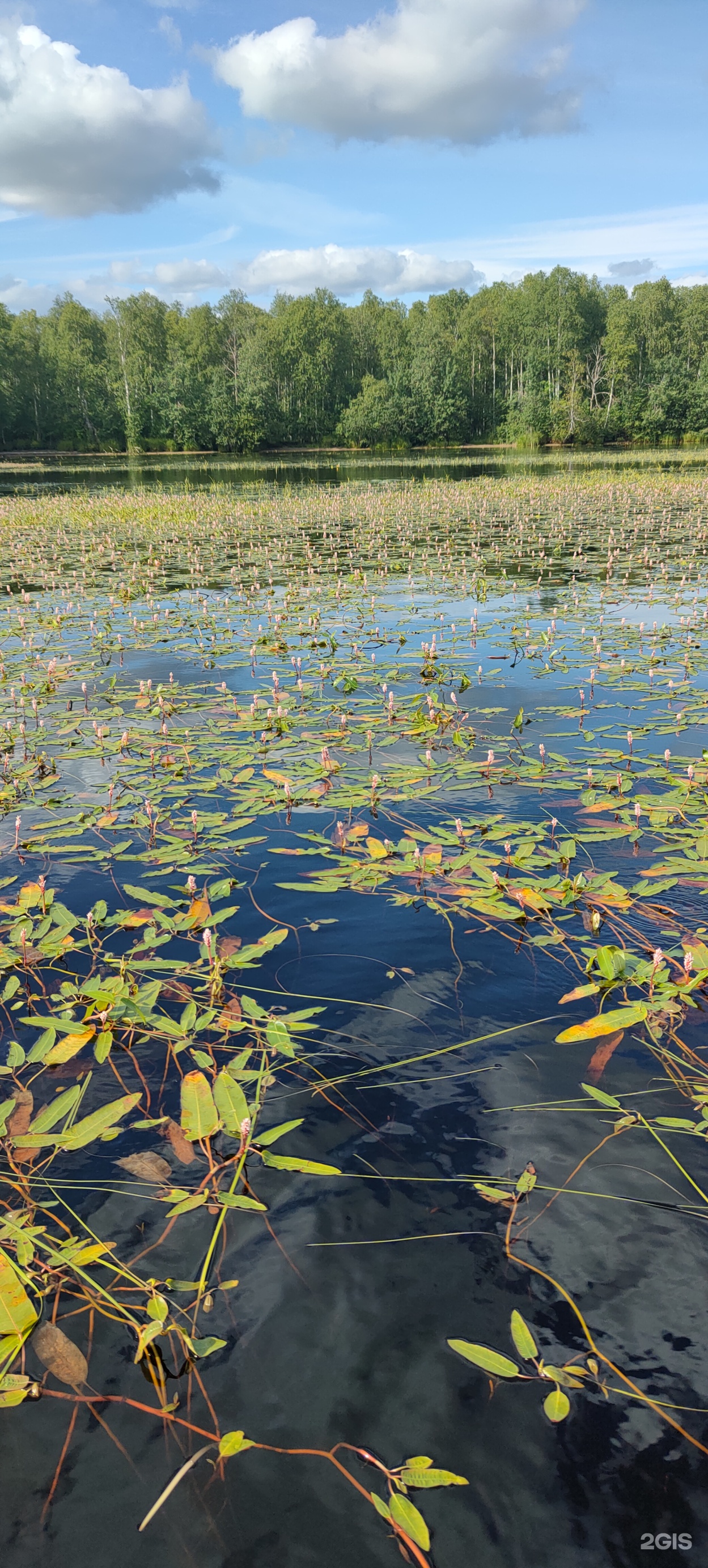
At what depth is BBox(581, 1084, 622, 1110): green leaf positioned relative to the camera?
9.32 ft

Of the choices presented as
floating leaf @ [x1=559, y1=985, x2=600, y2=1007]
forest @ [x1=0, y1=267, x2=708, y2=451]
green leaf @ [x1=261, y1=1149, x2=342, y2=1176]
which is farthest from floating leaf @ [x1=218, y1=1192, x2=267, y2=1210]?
forest @ [x1=0, y1=267, x2=708, y2=451]

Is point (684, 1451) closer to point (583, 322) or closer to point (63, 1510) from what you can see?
point (63, 1510)

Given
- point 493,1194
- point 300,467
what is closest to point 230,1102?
point 493,1194

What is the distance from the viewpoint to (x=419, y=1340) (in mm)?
2164

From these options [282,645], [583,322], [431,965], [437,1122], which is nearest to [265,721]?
[282,645]

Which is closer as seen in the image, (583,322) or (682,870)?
(682,870)

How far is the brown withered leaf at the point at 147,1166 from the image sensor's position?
2.63 metres

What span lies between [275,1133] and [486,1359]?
38.4 inches

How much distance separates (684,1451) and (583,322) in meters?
102

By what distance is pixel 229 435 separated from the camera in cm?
7988

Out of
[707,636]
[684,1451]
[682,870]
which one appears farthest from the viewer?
[707,636]

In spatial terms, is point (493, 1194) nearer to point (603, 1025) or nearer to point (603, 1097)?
point (603, 1097)

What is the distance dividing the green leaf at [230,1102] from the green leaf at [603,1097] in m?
1.30

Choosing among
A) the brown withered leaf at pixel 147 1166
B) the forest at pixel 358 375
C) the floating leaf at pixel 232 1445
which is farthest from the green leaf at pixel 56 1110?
the forest at pixel 358 375
